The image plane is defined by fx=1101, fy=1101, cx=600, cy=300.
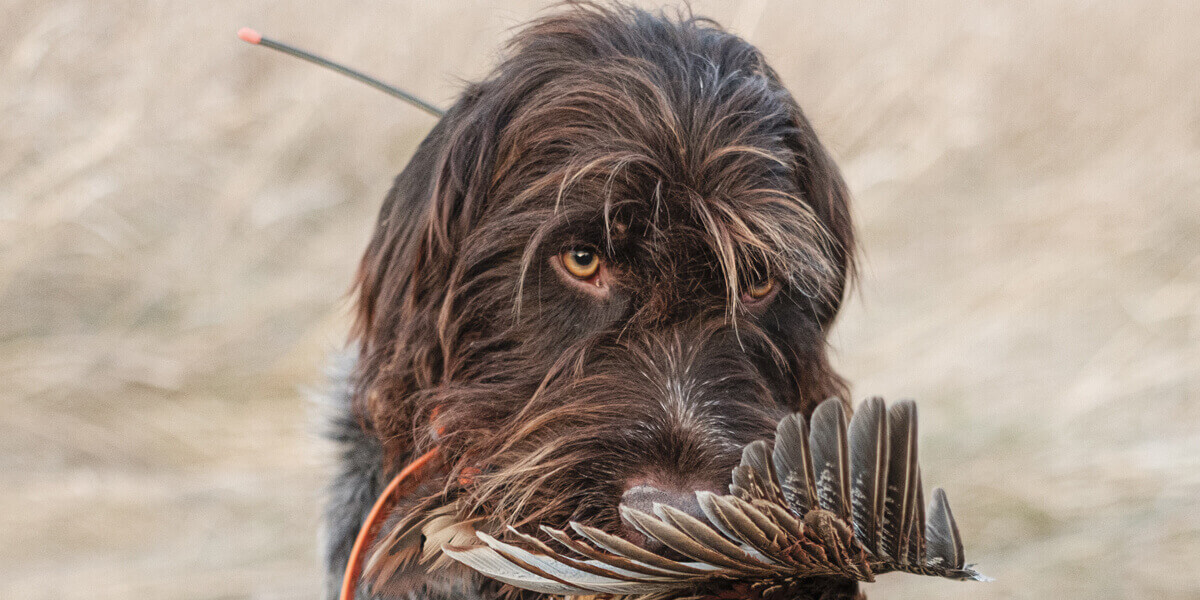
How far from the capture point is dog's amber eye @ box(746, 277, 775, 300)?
2.07 meters

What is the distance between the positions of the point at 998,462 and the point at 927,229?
4.12ft

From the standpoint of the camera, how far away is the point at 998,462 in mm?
4328

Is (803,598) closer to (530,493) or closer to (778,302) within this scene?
(530,493)

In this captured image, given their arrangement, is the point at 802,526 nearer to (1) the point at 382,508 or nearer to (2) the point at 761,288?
(2) the point at 761,288

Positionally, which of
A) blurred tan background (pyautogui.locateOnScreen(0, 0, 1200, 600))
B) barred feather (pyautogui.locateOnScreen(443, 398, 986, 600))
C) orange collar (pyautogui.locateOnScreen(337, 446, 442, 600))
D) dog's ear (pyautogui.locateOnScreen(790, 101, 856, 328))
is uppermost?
blurred tan background (pyautogui.locateOnScreen(0, 0, 1200, 600))

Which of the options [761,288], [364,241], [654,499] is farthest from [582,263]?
[364,241]

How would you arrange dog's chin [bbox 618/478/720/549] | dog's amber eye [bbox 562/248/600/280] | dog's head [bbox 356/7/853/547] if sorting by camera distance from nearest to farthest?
dog's chin [bbox 618/478/720/549] < dog's head [bbox 356/7/853/547] < dog's amber eye [bbox 562/248/600/280]

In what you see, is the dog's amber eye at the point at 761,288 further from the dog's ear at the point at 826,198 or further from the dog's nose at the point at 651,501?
the dog's nose at the point at 651,501

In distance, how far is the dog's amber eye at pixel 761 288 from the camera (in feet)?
6.79

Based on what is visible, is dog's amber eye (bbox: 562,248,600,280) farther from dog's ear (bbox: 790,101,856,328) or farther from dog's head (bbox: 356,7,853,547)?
dog's ear (bbox: 790,101,856,328)

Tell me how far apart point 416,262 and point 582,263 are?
40 cm

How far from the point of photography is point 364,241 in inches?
206

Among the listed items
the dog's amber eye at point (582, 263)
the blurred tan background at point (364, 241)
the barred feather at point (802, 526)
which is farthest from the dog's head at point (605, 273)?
the blurred tan background at point (364, 241)

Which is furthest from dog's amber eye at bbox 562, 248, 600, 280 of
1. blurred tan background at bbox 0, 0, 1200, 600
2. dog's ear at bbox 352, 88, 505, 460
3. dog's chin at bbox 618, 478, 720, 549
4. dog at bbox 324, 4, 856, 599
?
blurred tan background at bbox 0, 0, 1200, 600
